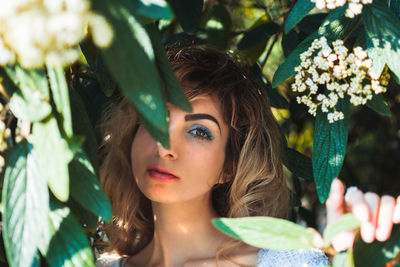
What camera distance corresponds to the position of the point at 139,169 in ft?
A: 6.04

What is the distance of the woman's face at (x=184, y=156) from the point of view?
5.78 ft

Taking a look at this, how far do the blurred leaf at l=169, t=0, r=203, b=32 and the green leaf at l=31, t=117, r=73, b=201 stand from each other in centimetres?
89

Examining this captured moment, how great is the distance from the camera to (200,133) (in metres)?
1.86

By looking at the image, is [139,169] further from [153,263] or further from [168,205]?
[153,263]

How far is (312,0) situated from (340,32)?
0.71ft

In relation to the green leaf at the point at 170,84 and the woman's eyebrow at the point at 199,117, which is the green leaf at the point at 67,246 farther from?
the woman's eyebrow at the point at 199,117

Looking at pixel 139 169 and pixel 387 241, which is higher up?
pixel 387 241

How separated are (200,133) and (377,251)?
828 mm

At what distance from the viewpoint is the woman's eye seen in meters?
1.84

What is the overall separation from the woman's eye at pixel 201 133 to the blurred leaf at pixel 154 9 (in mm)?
898

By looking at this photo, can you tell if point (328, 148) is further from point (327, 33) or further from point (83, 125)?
point (83, 125)

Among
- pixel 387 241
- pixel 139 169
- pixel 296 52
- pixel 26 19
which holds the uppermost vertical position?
pixel 26 19

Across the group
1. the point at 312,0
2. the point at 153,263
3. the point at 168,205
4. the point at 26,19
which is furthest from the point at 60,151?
the point at 153,263

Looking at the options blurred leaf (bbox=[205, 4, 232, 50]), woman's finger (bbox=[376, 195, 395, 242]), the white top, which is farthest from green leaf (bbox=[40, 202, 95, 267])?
blurred leaf (bbox=[205, 4, 232, 50])
